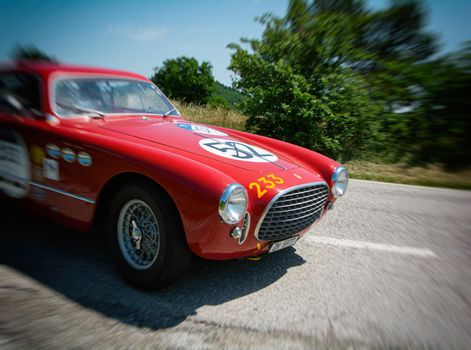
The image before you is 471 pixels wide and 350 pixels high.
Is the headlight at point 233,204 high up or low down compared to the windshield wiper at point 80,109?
down

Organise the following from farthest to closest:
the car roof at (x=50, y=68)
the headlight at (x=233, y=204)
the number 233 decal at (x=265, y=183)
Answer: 1. the car roof at (x=50, y=68)
2. the number 233 decal at (x=265, y=183)
3. the headlight at (x=233, y=204)

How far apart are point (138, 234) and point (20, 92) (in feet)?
5.90

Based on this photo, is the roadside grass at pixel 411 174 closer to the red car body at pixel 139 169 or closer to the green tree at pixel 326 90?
the green tree at pixel 326 90

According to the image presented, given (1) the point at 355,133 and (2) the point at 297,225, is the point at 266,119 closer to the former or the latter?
(1) the point at 355,133

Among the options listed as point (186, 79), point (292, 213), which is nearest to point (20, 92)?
point (292, 213)

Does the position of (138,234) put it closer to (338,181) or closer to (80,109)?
(80,109)

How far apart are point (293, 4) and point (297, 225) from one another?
966 centimetres

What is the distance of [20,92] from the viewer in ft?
9.96

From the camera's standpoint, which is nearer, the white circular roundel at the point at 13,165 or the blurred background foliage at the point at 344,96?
the white circular roundel at the point at 13,165

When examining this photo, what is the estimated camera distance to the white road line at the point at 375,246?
322 cm

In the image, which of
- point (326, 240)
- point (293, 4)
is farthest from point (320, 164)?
point (293, 4)

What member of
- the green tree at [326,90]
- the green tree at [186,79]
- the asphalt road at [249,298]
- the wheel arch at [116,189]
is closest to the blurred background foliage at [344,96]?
the green tree at [326,90]

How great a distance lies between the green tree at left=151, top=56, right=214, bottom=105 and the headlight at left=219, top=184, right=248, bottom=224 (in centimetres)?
5676

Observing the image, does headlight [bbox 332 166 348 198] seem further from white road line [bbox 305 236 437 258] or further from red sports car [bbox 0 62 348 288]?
white road line [bbox 305 236 437 258]
